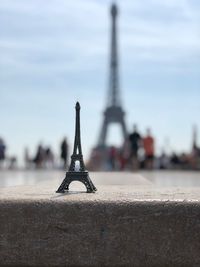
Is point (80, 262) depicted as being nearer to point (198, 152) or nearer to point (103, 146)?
point (198, 152)

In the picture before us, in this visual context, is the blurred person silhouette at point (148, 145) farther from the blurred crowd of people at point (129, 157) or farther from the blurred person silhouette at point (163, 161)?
the blurred person silhouette at point (163, 161)

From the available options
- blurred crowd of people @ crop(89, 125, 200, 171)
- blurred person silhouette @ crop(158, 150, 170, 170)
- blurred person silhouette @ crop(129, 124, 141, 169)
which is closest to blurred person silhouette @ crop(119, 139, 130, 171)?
blurred crowd of people @ crop(89, 125, 200, 171)

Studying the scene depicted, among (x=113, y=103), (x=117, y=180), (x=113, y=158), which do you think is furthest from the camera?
(x=113, y=103)

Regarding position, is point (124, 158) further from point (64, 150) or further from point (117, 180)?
point (117, 180)

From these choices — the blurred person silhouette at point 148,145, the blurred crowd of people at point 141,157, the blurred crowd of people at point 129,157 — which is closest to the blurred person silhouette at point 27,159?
the blurred crowd of people at point 129,157

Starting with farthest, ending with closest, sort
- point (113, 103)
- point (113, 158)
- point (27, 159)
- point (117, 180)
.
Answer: point (113, 103), point (27, 159), point (113, 158), point (117, 180)

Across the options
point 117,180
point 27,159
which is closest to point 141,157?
point 27,159
